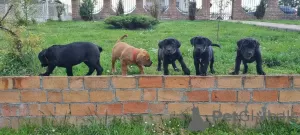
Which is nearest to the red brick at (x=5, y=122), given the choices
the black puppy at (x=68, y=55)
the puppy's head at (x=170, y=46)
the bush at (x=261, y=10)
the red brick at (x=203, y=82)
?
the black puppy at (x=68, y=55)

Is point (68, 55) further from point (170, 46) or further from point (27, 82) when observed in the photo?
point (170, 46)

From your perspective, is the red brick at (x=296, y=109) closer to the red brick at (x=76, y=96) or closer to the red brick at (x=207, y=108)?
the red brick at (x=207, y=108)

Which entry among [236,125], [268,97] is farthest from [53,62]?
[268,97]

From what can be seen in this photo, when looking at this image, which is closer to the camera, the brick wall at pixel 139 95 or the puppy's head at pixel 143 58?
the brick wall at pixel 139 95

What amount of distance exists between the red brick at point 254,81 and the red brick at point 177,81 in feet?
1.91

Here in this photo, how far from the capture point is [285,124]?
3490mm

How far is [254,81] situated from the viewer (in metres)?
3.47

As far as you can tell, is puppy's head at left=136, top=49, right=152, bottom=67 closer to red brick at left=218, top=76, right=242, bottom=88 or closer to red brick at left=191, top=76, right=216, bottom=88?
red brick at left=191, top=76, right=216, bottom=88

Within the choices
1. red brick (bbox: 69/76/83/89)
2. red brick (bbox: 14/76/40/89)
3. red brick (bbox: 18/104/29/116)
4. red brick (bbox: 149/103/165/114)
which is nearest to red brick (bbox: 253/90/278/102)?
red brick (bbox: 149/103/165/114)

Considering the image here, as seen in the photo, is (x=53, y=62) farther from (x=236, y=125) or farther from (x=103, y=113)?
(x=236, y=125)

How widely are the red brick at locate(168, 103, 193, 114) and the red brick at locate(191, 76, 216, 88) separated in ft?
0.75

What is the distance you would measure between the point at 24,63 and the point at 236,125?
2782 mm

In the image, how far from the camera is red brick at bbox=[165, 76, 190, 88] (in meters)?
3.51

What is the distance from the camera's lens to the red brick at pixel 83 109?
3586mm
